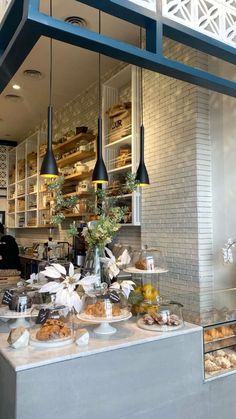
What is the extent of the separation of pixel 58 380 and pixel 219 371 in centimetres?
98

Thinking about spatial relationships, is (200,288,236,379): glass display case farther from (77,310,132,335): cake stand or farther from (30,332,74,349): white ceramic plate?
(30,332,74,349): white ceramic plate

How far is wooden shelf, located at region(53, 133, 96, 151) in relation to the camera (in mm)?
5328

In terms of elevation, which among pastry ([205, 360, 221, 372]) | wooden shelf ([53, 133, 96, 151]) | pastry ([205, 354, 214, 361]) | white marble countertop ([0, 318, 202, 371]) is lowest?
pastry ([205, 360, 221, 372])

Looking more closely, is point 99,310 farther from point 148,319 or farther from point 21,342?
point 21,342

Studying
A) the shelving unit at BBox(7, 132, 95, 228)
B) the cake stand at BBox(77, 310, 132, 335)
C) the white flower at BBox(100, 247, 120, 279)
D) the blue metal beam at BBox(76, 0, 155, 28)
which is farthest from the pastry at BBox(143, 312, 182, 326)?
the shelving unit at BBox(7, 132, 95, 228)

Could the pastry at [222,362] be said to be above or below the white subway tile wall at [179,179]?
below

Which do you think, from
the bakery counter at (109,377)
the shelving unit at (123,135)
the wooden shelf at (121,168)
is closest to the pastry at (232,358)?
the bakery counter at (109,377)

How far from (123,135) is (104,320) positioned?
10.2 ft

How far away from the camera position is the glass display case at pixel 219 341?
194cm

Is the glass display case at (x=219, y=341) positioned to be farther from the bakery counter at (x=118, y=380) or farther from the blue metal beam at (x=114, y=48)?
the blue metal beam at (x=114, y=48)

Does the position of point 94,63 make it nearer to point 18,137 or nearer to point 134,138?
point 134,138

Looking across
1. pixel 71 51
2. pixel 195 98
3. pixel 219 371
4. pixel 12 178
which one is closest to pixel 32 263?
pixel 12 178

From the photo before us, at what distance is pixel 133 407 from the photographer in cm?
159

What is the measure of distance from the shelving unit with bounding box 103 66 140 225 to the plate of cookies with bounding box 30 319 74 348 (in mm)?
2601
